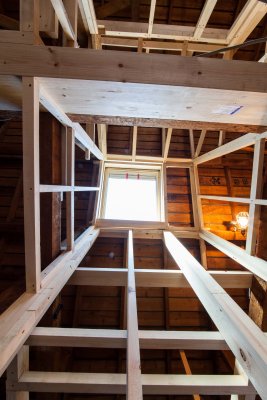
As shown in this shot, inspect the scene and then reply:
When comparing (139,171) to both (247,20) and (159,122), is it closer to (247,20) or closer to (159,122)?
(159,122)

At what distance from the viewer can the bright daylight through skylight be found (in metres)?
3.28

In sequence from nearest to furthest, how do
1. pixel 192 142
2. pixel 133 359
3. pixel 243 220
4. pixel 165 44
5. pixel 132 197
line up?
pixel 133 359, pixel 165 44, pixel 243 220, pixel 192 142, pixel 132 197

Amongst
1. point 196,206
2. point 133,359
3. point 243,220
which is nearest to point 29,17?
point 133,359

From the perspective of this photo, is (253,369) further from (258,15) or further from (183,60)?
(258,15)

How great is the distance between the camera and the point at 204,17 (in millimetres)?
1712

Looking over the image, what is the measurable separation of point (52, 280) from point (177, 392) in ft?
2.51

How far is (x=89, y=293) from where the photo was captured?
121 inches

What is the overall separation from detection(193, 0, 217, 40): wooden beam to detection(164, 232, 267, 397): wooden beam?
1926 millimetres

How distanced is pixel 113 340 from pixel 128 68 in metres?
1.18

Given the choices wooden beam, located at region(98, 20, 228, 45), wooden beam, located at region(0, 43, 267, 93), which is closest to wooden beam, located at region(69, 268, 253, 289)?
wooden beam, located at region(0, 43, 267, 93)

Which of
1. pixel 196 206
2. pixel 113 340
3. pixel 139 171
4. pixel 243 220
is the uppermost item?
pixel 139 171

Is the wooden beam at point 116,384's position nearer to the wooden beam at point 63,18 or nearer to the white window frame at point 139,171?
the wooden beam at point 63,18

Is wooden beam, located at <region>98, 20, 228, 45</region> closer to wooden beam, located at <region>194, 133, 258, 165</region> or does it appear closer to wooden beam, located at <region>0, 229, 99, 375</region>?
wooden beam, located at <region>194, 133, 258, 165</region>

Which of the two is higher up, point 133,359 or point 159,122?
point 159,122
